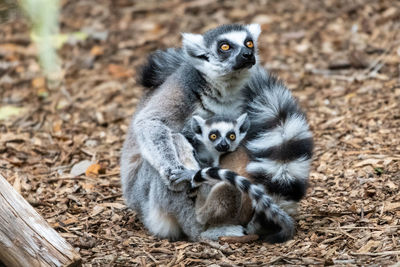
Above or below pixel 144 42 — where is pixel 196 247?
below

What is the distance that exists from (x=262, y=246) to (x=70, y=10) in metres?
9.98

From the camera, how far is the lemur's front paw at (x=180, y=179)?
5.59 m

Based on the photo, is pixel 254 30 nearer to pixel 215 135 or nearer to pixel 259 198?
pixel 215 135

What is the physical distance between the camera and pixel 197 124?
19.6 feet

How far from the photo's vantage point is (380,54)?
10.3 meters

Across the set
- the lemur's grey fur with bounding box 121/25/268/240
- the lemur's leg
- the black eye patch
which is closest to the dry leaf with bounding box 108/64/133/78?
the lemur's grey fur with bounding box 121/25/268/240

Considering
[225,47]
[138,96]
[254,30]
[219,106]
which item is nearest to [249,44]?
[225,47]

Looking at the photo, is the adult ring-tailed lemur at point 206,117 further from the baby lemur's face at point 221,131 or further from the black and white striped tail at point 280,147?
the baby lemur's face at point 221,131

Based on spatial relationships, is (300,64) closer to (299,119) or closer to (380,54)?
(380,54)

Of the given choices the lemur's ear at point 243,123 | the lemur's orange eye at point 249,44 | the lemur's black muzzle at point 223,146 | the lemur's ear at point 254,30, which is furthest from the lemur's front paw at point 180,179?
the lemur's ear at point 254,30

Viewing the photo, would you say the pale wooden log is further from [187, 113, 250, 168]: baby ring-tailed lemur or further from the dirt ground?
[187, 113, 250, 168]: baby ring-tailed lemur

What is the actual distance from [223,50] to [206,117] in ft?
2.58

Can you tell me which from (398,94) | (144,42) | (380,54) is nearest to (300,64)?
(380,54)

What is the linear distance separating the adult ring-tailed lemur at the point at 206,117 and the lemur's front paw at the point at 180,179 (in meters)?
0.01
